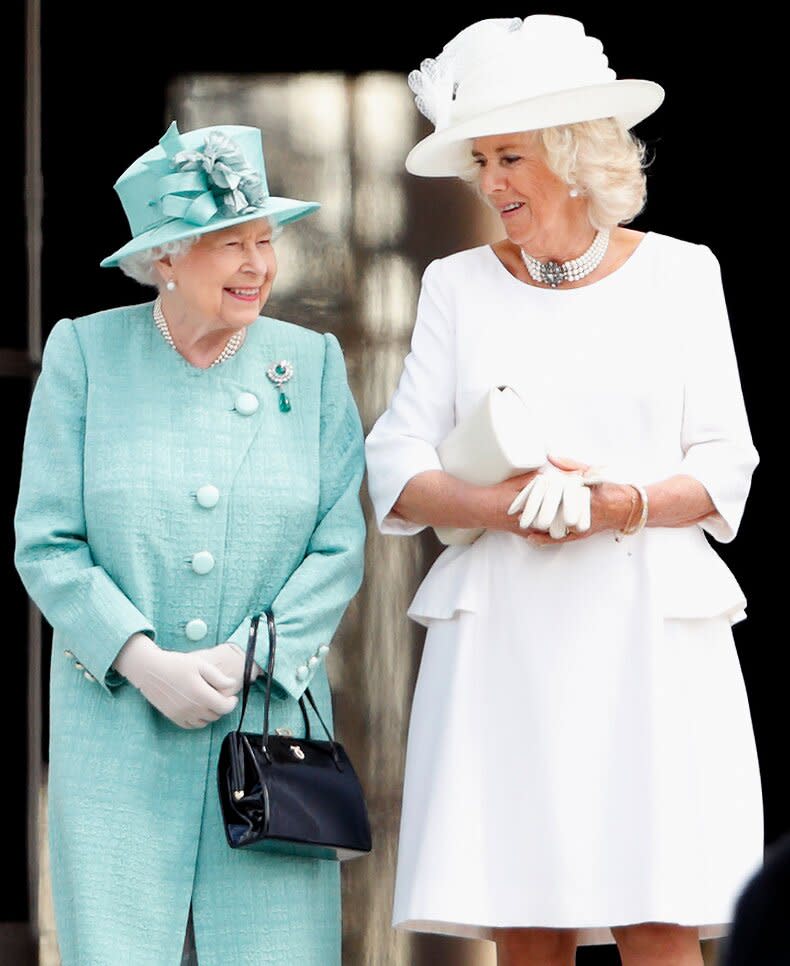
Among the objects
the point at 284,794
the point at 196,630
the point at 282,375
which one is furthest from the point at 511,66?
the point at 284,794

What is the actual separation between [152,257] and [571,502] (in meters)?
0.95

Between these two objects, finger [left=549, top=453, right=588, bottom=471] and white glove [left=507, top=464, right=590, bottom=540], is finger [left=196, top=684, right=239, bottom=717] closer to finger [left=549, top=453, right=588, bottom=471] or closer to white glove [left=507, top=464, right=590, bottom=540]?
white glove [left=507, top=464, right=590, bottom=540]

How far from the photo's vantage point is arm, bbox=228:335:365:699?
10.9ft

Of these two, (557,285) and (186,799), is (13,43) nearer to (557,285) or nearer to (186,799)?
(557,285)

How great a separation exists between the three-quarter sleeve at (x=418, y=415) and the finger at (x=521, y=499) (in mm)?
251

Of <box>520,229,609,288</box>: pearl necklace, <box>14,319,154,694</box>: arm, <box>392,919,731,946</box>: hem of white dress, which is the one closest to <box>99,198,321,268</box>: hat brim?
<box>14,319,154,694</box>: arm

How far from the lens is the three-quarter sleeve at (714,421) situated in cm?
332

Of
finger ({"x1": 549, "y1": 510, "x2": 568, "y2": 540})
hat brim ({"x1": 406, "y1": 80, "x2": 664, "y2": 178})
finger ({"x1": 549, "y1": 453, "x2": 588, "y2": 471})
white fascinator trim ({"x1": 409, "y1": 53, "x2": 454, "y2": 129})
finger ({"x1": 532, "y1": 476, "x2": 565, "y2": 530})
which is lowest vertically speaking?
finger ({"x1": 549, "y1": 510, "x2": 568, "y2": 540})

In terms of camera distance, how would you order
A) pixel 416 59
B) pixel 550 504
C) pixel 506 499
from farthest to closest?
pixel 416 59
pixel 506 499
pixel 550 504

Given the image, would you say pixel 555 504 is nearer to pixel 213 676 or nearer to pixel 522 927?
pixel 213 676

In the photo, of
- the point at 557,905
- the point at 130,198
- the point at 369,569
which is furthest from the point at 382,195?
the point at 557,905

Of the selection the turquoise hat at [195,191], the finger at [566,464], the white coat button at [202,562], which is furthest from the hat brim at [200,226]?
the finger at [566,464]

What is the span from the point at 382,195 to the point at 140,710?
5.81 ft

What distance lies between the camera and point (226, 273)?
334 cm
